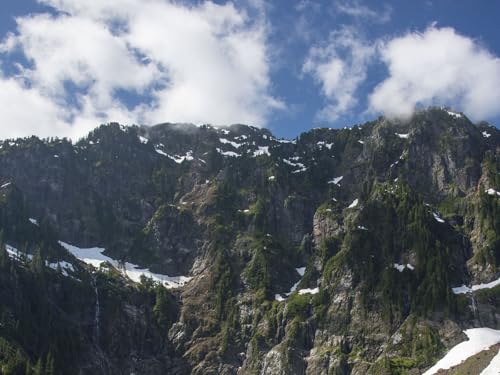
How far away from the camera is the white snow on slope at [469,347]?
182m

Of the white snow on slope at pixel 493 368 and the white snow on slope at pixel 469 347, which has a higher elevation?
the white snow on slope at pixel 469 347

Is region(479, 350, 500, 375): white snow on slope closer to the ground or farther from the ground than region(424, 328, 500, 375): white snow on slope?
closer to the ground

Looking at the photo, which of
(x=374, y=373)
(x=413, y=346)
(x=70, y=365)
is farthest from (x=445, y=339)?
(x=70, y=365)

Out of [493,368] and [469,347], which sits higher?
[469,347]

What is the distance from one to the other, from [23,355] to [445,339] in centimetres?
11747

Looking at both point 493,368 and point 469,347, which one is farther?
point 469,347

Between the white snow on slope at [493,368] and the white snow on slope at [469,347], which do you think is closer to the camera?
the white snow on slope at [493,368]

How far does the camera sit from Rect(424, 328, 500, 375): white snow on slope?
598ft

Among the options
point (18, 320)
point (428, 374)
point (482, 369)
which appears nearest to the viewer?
point (482, 369)

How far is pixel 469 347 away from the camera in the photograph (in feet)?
616

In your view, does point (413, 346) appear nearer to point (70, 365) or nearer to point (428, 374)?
point (428, 374)

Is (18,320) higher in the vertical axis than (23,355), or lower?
higher

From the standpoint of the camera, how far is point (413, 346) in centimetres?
19700

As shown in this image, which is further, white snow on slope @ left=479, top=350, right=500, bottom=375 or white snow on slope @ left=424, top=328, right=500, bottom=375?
white snow on slope @ left=424, top=328, right=500, bottom=375
